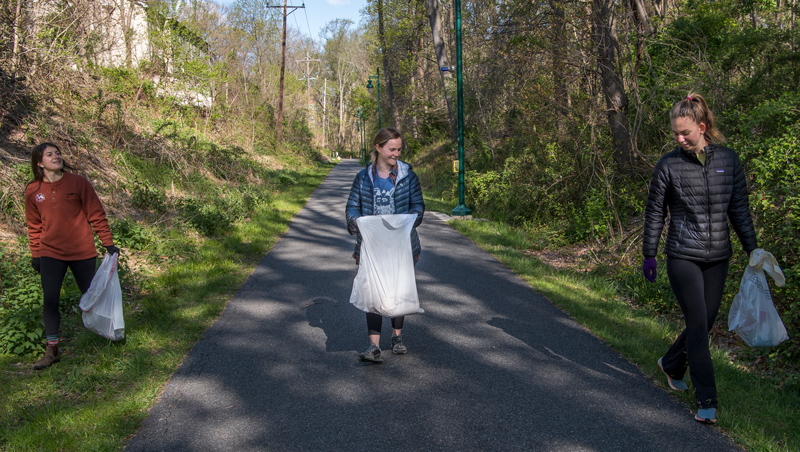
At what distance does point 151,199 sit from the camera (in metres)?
10.2

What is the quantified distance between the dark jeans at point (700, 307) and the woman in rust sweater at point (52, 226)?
15.7 ft

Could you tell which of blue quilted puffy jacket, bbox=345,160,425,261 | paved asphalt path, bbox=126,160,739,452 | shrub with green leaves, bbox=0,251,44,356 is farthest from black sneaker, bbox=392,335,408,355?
shrub with green leaves, bbox=0,251,44,356

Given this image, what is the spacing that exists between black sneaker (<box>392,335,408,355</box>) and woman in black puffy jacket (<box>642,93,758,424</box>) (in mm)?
2230

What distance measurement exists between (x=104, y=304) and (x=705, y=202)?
15.6 feet

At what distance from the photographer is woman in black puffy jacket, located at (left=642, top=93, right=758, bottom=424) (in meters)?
3.53

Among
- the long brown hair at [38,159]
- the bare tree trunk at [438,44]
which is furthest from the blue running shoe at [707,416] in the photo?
the bare tree trunk at [438,44]

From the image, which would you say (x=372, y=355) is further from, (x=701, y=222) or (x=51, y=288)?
(x=51, y=288)

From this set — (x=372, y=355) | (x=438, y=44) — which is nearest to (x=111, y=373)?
(x=372, y=355)

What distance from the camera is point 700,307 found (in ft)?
11.6

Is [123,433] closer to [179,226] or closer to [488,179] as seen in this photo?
[179,226]

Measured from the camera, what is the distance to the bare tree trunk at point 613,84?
945 centimetres

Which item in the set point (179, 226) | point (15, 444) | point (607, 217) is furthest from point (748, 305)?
point (179, 226)

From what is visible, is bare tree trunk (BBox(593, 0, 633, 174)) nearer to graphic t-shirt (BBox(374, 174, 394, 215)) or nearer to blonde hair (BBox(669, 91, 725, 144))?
blonde hair (BBox(669, 91, 725, 144))

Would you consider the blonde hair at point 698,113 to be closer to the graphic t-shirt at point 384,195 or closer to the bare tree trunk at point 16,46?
the graphic t-shirt at point 384,195
